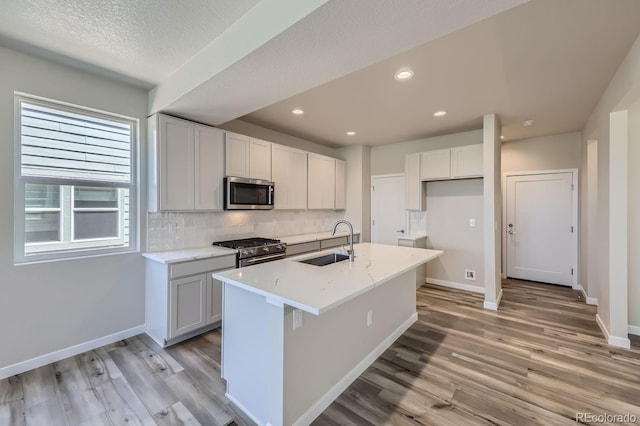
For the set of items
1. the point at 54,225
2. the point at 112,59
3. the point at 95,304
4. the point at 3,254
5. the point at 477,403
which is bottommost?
the point at 477,403

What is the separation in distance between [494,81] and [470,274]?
10.2 ft

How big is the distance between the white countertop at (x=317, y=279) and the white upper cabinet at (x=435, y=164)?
2280 mm

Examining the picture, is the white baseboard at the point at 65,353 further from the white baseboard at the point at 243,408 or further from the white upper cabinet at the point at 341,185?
the white upper cabinet at the point at 341,185

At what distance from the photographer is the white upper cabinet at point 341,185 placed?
5367 millimetres

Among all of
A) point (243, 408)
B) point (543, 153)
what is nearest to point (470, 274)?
point (543, 153)

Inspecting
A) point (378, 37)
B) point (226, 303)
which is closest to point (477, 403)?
point (226, 303)

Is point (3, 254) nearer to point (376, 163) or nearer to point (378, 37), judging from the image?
point (378, 37)

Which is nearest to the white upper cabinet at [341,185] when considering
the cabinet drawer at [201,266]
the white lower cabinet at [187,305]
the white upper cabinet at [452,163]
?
the white upper cabinet at [452,163]

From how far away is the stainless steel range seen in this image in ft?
10.6

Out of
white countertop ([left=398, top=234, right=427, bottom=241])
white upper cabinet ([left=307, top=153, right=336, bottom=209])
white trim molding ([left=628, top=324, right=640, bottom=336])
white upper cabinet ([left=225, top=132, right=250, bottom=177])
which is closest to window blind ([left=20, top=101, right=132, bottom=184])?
white upper cabinet ([left=225, top=132, right=250, bottom=177])

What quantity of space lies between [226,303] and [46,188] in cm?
204

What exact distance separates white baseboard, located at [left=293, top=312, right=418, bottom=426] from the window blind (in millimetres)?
2834

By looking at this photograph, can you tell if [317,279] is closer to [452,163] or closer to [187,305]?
[187,305]

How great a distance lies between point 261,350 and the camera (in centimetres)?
174
